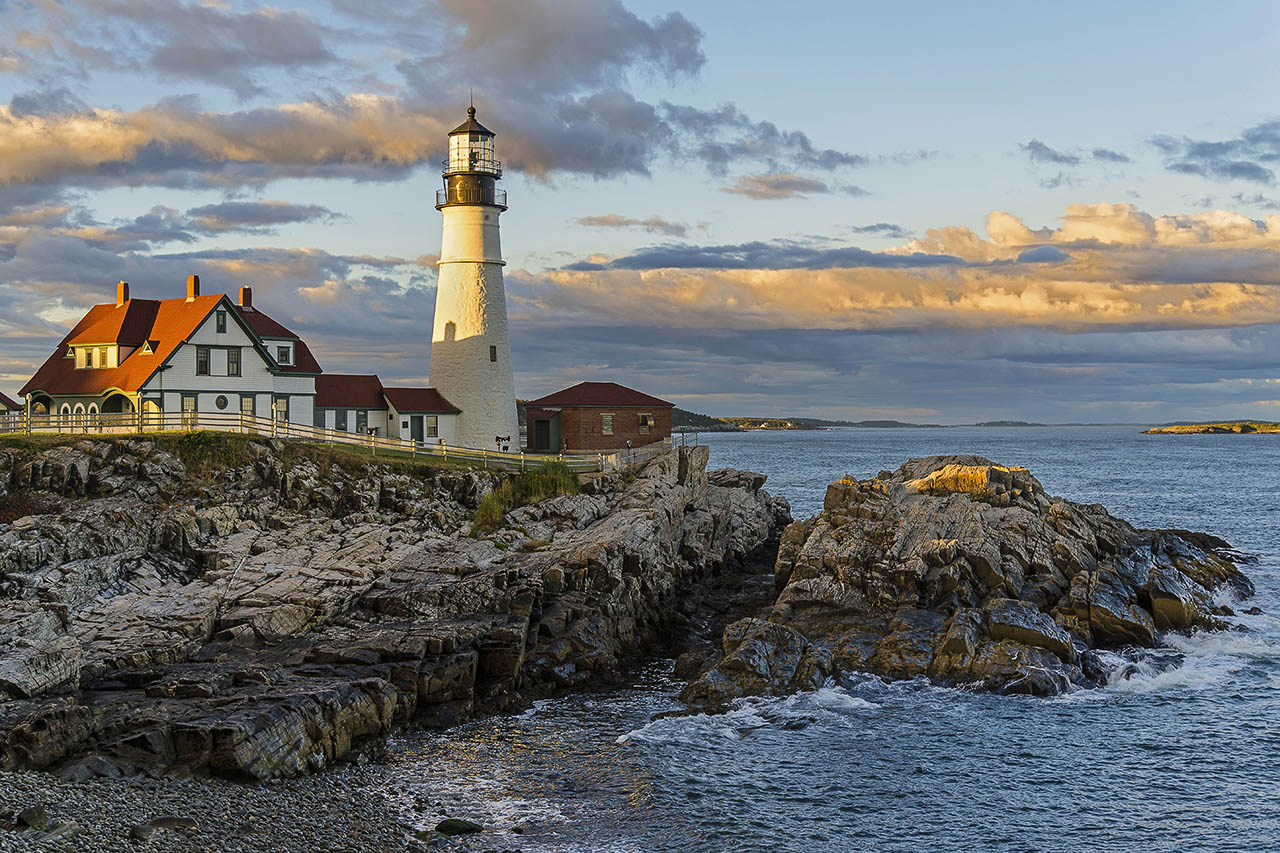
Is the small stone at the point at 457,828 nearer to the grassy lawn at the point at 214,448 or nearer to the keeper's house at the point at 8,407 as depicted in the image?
the grassy lawn at the point at 214,448

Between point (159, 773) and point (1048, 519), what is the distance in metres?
28.2

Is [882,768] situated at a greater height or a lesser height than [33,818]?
lesser

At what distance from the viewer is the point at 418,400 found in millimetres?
47969

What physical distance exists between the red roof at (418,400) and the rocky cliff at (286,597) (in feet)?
30.8

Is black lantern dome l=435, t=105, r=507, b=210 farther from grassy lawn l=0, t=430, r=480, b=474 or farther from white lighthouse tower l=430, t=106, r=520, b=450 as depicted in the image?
grassy lawn l=0, t=430, r=480, b=474

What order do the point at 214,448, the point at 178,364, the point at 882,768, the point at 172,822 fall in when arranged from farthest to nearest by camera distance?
the point at 178,364, the point at 214,448, the point at 882,768, the point at 172,822

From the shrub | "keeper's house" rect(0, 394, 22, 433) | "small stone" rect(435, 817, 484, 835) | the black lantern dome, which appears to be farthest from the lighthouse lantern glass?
"small stone" rect(435, 817, 484, 835)

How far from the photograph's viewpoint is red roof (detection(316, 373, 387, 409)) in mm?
47781

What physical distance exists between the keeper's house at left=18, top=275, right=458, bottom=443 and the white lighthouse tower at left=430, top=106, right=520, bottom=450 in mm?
1310

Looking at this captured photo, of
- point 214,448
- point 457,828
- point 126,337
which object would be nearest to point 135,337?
point 126,337

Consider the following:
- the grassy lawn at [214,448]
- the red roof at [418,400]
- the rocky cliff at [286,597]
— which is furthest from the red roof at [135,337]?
the rocky cliff at [286,597]

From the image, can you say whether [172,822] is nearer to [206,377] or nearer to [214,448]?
[214,448]

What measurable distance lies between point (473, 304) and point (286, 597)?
22.0 metres

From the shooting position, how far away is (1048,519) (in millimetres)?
35438
